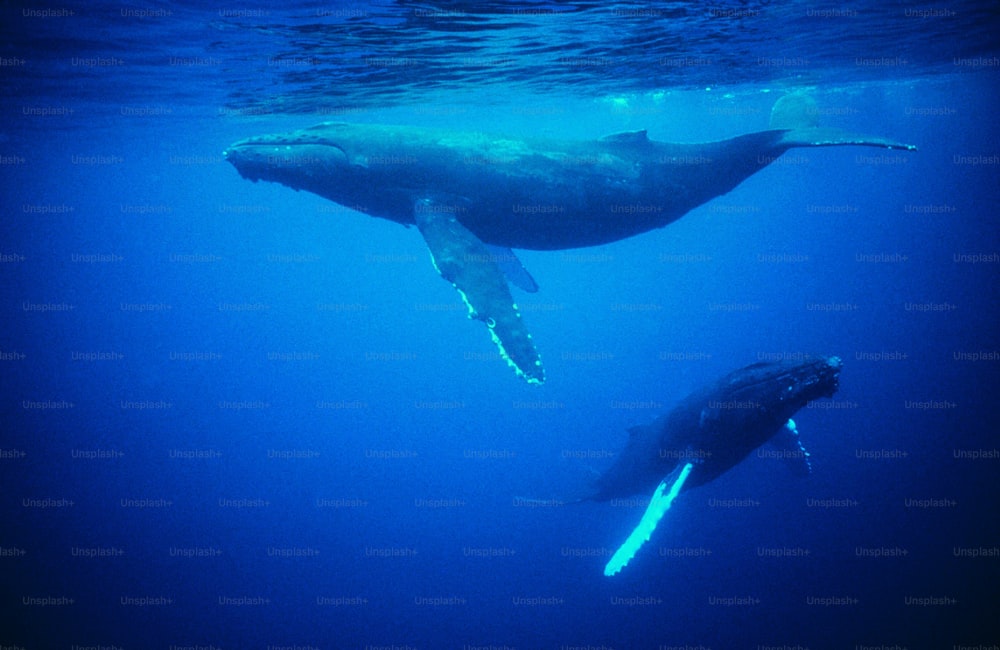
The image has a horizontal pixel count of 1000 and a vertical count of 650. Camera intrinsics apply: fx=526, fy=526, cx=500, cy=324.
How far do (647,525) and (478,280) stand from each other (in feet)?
12.9

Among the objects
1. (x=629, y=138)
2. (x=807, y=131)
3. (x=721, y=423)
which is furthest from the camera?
(x=629, y=138)

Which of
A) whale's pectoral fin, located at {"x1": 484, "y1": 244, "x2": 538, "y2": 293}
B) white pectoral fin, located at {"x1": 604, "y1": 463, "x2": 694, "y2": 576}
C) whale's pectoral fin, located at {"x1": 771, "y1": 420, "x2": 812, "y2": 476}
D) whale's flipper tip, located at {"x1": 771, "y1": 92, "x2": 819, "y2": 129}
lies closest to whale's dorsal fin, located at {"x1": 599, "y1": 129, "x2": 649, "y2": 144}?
whale's pectoral fin, located at {"x1": 484, "y1": 244, "x2": 538, "y2": 293}

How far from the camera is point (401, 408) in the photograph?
37.6m

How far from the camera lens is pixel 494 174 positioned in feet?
23.0

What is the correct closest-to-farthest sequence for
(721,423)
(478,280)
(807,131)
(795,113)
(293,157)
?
(478,280), (293,157), (721,423), (807,131), (795,113)

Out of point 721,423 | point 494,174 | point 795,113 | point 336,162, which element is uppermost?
point 795,113

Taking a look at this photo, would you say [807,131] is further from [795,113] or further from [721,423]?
[721,423]

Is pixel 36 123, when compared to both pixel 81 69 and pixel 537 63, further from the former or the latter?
pixel 537 63

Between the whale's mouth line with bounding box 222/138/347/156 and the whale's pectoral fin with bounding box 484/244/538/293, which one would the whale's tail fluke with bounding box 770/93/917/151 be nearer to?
the whale's pectoral fin with bounding box 484/244/538/293

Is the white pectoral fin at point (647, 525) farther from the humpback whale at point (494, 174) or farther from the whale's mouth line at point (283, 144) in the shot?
the whale's mouth line at point (283, 144)

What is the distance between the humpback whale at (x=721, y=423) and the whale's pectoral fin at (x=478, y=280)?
2852 mm

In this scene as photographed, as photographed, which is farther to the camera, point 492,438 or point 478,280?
point 492,438

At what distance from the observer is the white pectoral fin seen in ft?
22.0

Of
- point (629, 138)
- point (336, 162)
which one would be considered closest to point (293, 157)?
point (336, 162)
